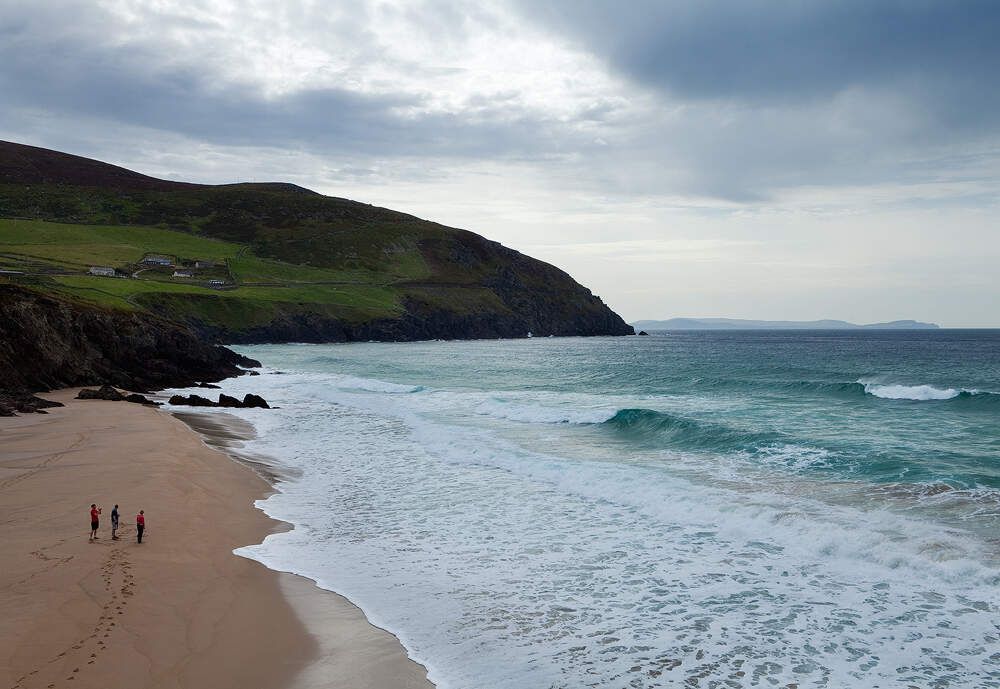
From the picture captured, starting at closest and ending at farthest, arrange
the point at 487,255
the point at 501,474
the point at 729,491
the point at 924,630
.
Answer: the point at 924,630, the point at 729,491, the point at 501,474, the point at 487,255

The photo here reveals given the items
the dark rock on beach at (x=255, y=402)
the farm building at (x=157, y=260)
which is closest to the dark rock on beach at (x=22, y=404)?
the dark rock on beach at (x=255, y=402)

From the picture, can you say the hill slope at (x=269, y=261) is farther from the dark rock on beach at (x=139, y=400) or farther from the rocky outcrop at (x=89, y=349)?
the dark rock on beach at (x=139, y=400)

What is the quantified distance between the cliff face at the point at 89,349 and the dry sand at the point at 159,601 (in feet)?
66.6

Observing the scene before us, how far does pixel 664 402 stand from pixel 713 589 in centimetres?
2638

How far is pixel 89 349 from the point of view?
42.7 m

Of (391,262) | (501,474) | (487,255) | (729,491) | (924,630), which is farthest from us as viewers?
(487,255)

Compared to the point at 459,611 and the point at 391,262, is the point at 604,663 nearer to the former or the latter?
the point at 459,611

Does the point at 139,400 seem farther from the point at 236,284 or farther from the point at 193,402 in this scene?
the point at 236,284

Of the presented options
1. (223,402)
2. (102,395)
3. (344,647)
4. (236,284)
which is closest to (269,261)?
(236,284)

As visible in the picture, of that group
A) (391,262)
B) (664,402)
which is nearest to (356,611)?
(664,402)

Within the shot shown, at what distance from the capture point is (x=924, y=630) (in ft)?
33.0

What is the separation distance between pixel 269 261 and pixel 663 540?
13814 cm

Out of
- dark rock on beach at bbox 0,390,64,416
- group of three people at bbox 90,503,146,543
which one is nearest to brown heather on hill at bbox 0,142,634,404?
dark rock on beach at bbox 0,390,64,416

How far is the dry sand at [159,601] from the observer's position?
8938 mm
